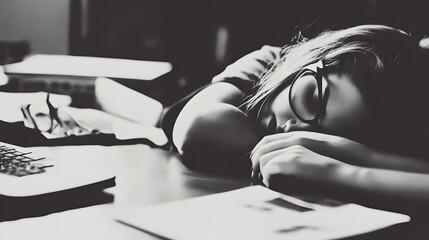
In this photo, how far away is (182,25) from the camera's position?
108 cm

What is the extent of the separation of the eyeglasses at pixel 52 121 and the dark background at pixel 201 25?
147 mm

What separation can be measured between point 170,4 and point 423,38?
0.53 meters

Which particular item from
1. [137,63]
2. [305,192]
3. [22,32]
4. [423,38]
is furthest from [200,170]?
[22,32]

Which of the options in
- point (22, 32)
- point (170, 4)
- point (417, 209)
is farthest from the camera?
point (22, 32)

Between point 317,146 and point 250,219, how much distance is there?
Answer: 204mm

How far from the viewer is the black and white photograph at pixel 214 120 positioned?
72 centimetres

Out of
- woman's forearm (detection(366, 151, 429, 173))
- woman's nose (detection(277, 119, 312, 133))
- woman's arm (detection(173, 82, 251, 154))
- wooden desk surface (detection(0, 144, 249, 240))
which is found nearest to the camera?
wooden desk surface (detection(0, 144, 249, 240))

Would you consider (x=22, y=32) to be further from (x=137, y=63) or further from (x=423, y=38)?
(x=423, y=38)

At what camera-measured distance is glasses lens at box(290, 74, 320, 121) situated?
2.76ft

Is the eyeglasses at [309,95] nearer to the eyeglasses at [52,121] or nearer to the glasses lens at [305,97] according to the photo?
→ the glasses lens at [305,97]

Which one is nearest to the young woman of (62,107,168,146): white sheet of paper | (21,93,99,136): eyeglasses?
(62,107,168,146): white sheet of paper

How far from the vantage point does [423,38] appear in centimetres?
77

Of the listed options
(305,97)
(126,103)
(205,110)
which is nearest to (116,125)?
(126,103)

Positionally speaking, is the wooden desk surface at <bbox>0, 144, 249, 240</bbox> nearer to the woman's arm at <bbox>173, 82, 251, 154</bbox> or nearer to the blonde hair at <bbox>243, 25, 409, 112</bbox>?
the woman's arm at <bbox>173, 82, 251, 154</bbox>
